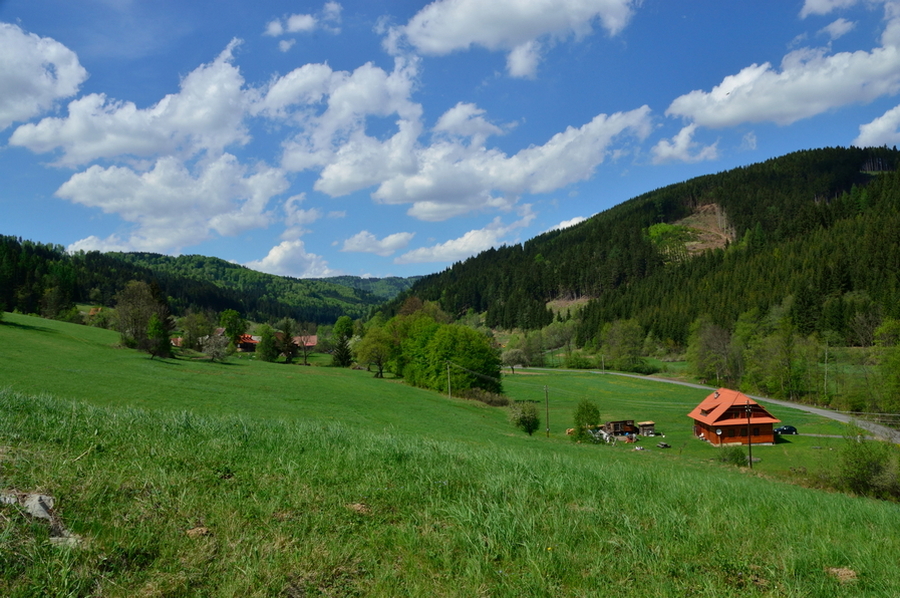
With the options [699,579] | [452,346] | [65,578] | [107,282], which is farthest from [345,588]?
[107,282]

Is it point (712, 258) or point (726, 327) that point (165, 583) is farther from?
point (712, 258)

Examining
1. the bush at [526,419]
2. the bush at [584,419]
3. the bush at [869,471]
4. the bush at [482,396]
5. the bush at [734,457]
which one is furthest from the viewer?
the bush at [482,396]

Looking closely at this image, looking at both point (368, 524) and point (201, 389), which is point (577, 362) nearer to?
point (201, 389)

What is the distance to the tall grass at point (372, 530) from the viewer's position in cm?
414

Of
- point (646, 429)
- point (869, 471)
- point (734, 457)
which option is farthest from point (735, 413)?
point (869, 471)

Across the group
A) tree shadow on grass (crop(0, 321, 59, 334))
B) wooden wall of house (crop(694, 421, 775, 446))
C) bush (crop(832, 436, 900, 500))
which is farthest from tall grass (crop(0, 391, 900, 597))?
tree shadow on grass (crop(0, 321, 59, 334))

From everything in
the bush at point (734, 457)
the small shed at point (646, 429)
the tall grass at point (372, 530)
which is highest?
the tall grass at point (372, 530)

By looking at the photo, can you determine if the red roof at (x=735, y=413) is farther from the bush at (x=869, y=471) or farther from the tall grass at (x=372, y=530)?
the tall grass at (x=372, y=530)

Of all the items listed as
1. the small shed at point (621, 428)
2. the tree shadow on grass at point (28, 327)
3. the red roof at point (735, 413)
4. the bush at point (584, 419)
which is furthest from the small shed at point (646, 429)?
the tree shadow on grass at point (28, 327)

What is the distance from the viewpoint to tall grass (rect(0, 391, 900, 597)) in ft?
13.6

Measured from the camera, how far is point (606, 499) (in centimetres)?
661

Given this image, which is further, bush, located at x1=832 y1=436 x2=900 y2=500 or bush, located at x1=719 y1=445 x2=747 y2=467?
bush, located at x1=719 y1=445 x2=747 y2=467

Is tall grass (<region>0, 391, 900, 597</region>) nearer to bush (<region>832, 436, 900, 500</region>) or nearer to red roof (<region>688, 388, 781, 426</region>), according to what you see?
bush (<region>832, 436, 900, 500</region>)

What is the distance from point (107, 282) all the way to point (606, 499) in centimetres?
22613
